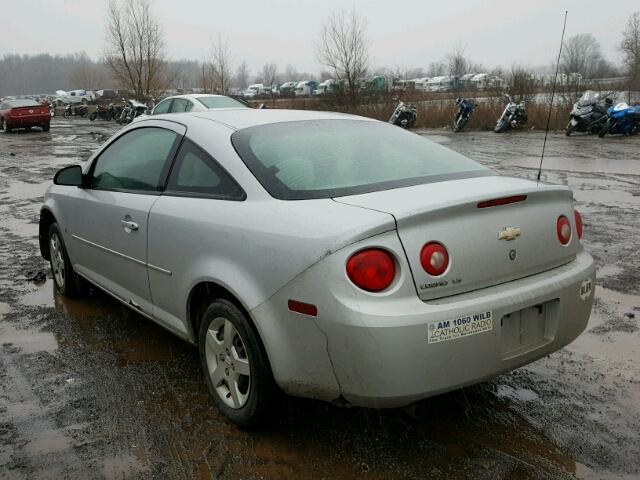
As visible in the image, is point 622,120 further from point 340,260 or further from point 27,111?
point 27,111

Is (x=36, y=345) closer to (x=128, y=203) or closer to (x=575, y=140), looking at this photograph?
(x=128, y=203)

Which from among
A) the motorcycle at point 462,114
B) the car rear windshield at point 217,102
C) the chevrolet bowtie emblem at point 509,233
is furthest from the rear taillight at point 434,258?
the motorcycle at point 462,114

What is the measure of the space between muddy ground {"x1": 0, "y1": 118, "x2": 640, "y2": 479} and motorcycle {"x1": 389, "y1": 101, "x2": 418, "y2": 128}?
2092 cm

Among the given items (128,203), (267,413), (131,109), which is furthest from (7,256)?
(131,109)

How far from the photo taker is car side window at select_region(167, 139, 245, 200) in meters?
3.08

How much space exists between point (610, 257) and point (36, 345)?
5210 mm

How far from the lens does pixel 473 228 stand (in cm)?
260

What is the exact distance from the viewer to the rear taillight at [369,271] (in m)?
2.41

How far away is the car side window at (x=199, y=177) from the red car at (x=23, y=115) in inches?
1196

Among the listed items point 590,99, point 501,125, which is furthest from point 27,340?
point 501,125

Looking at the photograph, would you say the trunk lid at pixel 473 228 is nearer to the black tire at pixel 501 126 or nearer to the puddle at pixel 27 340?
the puddle at pixel 27 340

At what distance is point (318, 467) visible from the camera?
2.72 meters

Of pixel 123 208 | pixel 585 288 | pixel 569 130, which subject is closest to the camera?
pixel 585 288

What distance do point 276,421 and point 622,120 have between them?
738 inches
